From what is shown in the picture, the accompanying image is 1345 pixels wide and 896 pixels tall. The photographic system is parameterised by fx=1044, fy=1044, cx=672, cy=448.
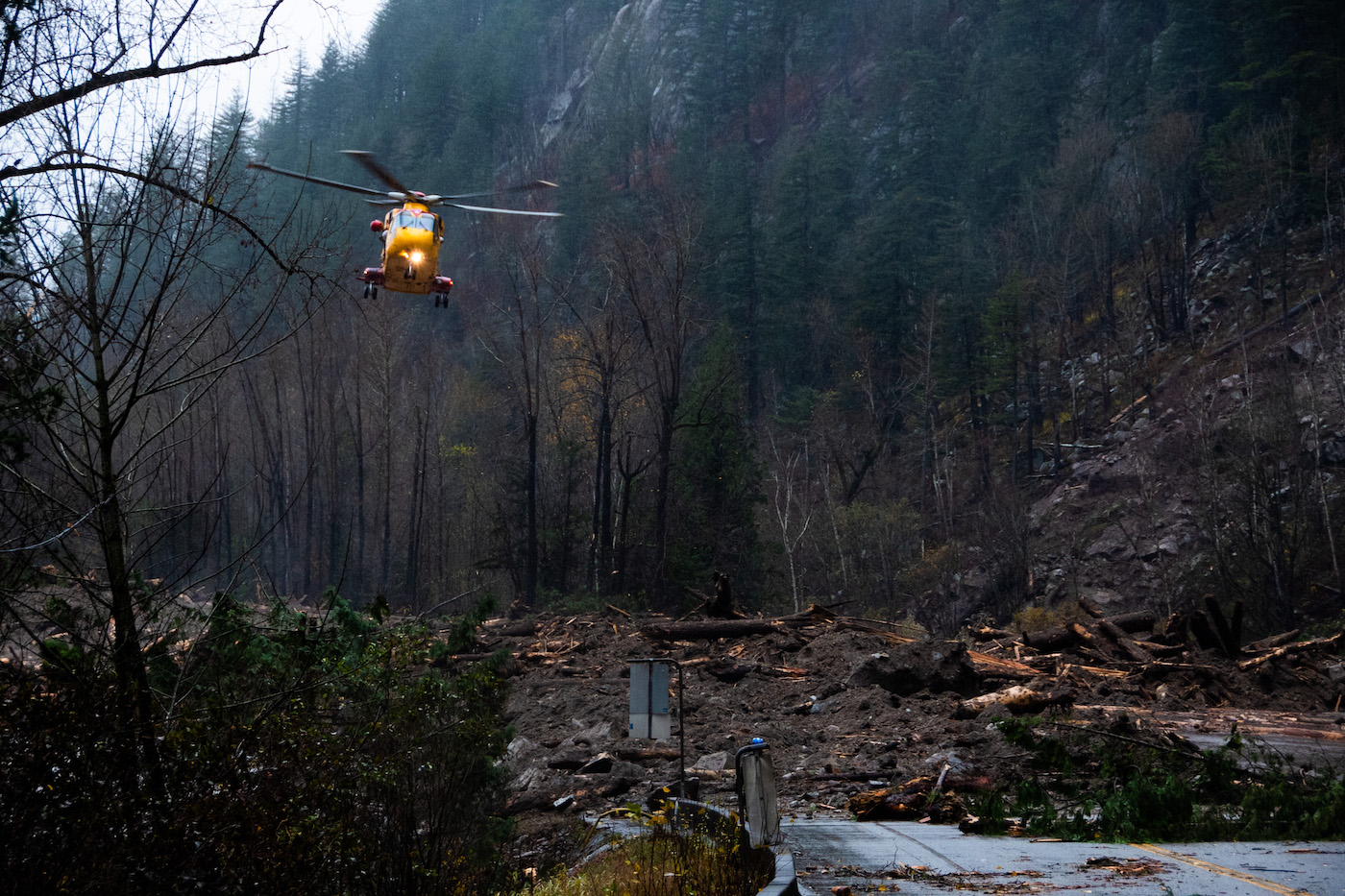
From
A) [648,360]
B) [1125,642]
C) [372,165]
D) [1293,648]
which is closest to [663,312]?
[648,360]

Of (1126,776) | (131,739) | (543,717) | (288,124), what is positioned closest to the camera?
(131,739)

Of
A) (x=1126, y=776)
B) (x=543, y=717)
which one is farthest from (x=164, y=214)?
(x=543, y=717)

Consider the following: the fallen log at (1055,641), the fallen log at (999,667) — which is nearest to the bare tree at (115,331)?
the fallen log at (999,667)

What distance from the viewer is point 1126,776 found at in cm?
1269

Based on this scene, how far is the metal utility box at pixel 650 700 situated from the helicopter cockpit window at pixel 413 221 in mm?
13288

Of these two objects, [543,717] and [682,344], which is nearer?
[543,717]

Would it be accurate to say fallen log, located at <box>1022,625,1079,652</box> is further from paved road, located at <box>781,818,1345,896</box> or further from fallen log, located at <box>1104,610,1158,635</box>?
paved road, located at <box>781,818,1345,896</box>

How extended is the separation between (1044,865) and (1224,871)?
144 centimetres

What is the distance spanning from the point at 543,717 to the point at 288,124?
95738 millimetres

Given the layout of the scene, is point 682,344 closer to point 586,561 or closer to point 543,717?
point 586,561

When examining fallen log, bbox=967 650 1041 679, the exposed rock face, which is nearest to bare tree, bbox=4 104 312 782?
fallen log, bbox=967 650 1041 679

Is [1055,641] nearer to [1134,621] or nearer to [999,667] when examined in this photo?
[1134,621]

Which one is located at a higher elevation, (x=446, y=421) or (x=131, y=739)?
(x=446, y=421)

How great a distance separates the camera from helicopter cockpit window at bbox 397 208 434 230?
20.1 meters
